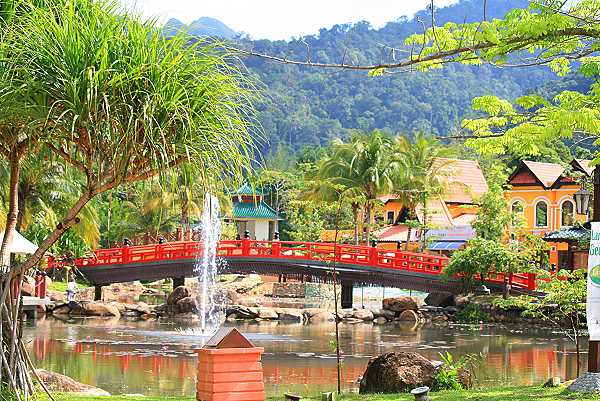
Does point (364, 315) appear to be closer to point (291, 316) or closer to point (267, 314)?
point (291, 316)

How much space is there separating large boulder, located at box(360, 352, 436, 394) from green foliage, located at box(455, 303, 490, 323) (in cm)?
2074

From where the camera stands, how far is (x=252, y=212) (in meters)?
57.2

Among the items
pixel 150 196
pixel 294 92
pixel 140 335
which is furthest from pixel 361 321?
pixel 294 92

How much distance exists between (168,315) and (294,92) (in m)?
95.0

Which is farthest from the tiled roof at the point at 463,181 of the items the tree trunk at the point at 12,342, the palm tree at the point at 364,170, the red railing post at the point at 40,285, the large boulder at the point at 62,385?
the tree trunk at the point at 12,342

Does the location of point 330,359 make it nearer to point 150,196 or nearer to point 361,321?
point 361,321

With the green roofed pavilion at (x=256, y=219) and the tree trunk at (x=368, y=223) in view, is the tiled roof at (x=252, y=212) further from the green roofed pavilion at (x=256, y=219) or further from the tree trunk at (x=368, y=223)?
the tree trunk at (x=368, y=223)

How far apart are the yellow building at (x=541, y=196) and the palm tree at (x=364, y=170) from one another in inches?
234

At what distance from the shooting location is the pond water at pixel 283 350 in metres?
16.8

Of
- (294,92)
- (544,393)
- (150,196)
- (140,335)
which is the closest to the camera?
(544,393)

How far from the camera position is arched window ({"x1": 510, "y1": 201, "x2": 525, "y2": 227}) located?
39.9 meters

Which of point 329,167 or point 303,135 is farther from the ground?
point 303,135

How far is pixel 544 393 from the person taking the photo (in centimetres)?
1011

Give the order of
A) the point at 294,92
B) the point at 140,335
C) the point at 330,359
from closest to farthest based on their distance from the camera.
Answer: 1. the point at 330,359
2. the point at 140,335
3. the point at 294,92
